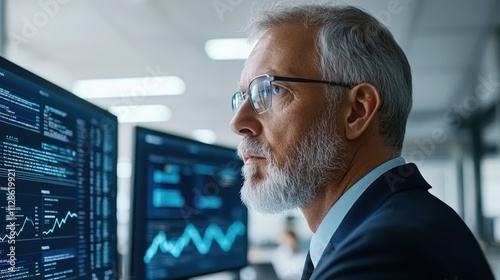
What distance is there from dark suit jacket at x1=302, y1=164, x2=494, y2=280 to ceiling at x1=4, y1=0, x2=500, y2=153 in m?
2.04

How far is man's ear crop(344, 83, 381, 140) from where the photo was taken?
1.05m

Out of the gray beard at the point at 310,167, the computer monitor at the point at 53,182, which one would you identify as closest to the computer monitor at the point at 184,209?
the computer monitor at the point at 53,182

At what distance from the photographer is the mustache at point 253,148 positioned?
1092mm

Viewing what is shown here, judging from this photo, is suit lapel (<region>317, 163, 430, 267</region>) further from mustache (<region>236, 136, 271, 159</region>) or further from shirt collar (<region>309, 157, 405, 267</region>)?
mustache (<region>236, 136, 271, 159</region>)

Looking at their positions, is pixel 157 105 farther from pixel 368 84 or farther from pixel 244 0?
pixel 368 84

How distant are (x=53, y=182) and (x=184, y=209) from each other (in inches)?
24.0

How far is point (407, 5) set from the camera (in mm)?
3600

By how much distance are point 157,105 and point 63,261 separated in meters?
5.87

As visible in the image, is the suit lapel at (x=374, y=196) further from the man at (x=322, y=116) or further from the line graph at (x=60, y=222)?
the line graph at (x=60, y=222)

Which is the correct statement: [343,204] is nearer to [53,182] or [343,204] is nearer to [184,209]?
[53,182]

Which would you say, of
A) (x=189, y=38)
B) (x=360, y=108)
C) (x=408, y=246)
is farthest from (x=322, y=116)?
(x=189, y=38)

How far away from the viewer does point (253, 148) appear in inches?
43.6

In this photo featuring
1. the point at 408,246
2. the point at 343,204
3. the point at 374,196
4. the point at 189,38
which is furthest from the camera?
the point at 189,38

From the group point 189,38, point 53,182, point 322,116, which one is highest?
point 189,38
